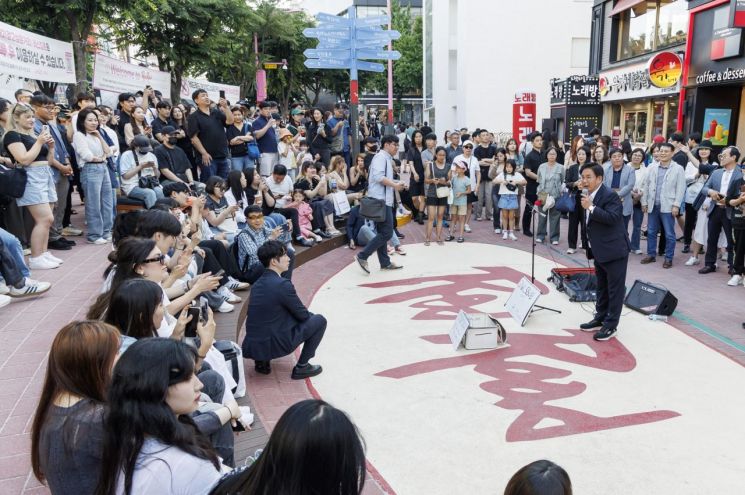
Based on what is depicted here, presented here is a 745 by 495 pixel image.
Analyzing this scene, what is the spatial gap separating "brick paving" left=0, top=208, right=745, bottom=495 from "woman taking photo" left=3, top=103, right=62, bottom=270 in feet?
1.01

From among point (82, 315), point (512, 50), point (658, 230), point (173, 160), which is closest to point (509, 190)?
point (658, 230)

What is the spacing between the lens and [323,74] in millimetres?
39750

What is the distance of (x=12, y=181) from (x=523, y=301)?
17.9 ft

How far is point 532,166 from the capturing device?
10859 mm

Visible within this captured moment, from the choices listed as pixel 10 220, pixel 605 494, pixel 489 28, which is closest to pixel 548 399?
pixel 605 494

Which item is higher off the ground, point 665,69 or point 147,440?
point 665,69

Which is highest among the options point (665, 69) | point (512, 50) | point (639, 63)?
point (512, 50)

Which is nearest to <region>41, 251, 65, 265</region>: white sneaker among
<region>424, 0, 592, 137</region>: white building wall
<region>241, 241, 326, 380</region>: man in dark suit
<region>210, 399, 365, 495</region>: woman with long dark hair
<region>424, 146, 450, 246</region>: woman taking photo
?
<region>241, 241, 326, 380</region>: man in dark suit

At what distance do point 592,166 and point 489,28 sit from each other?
22.9m

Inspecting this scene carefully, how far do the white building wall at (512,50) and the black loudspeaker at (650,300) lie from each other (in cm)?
2159

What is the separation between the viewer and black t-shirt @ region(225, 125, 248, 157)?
980cm

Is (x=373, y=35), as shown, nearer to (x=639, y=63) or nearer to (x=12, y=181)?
(x=12, y=181)

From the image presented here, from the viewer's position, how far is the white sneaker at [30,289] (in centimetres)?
522

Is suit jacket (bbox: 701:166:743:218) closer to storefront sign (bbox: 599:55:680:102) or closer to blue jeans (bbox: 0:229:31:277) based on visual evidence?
storefront sign (bbox: 599:55:680:102)
